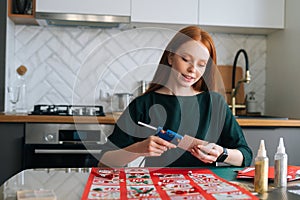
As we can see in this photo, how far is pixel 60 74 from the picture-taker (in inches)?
117

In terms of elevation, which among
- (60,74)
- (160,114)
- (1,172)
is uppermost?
(60,74)

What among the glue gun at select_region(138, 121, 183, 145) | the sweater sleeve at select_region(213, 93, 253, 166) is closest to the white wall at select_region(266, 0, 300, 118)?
the sweater sleeve at select_region(213, 93, 253, 166)

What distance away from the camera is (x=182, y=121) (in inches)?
66.6

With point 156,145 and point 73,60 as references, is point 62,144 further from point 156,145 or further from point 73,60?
point 156,145

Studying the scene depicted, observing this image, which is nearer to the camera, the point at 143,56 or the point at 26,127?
the point at 26,127

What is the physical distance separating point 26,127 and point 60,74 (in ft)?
2.20

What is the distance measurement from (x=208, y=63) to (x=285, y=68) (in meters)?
1.44

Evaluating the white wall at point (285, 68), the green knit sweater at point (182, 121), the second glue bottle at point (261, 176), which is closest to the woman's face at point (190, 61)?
the green knit sweater at point (182, 121)

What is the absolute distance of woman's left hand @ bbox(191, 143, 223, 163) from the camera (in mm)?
1333

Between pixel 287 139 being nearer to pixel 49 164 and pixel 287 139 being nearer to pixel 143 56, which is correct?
pixel 143 56

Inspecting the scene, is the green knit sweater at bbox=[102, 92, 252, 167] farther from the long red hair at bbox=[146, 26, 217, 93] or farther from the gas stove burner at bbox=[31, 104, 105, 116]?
the gas stove burner at bbox=[31, 104, 105, 116]

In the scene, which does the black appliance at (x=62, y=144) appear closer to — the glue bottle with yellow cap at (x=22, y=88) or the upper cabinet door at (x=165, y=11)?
the glue bottle with yellow cap at (x=22, y=88)

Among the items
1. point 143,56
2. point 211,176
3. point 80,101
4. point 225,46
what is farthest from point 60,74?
point 211,176

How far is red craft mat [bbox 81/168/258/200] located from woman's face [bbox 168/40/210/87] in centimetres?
36
